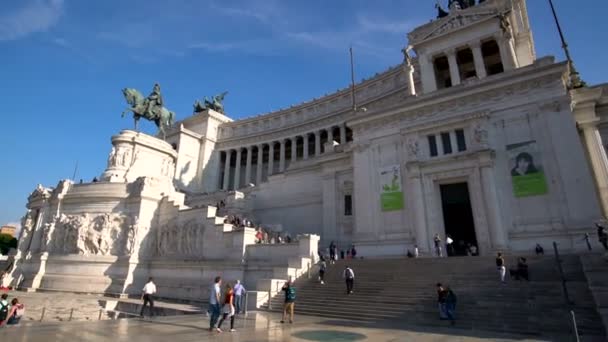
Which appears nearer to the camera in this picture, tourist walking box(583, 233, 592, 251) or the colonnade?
tourist walking box(583, 233, 592, 251)

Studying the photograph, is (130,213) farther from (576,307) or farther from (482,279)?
(576,307)

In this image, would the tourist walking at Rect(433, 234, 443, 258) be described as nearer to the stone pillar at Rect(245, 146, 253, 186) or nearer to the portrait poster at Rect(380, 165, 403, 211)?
the portrait poster at Rect(380, 165, 403, 211)

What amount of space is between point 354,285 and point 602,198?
59.3ft

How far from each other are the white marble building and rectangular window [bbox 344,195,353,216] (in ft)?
0.43

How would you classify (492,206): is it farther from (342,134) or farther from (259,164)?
(259,164)

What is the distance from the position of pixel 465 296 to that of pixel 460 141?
13.5 meters

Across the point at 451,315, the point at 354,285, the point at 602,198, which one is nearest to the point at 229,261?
the point at 354,285

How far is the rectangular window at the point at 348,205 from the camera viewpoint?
93.3 feet

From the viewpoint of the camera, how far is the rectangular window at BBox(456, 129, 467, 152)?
23.5 metres

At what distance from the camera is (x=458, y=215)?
23.2 metres

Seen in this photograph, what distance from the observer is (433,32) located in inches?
1368

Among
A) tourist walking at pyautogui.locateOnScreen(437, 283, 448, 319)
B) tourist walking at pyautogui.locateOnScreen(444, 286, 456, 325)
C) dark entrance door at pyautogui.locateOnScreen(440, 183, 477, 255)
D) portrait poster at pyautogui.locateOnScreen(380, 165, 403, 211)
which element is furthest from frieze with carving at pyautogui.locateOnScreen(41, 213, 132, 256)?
dark entrance door at pyautogui.locateOnScreen(440, 183, 477, 255)

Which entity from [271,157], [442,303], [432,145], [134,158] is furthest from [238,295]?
[271,157]

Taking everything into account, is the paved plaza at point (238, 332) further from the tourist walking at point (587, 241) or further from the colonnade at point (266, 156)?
the colonnade at point (266, 156)
